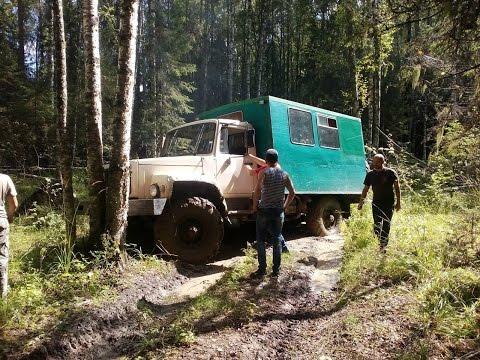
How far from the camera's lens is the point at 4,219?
4242 mm

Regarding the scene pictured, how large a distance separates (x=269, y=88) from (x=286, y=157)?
21.9m

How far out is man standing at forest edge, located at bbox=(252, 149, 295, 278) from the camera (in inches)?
221

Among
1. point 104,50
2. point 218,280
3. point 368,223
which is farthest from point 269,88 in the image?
point 218,280

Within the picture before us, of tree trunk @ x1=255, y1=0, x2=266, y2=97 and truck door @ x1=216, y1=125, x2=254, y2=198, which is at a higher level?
tree trunk @ x1=255, y1=0, x2=266, y2=97

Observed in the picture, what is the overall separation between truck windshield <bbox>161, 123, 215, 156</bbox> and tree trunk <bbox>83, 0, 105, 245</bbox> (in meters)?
Answer: 1.96

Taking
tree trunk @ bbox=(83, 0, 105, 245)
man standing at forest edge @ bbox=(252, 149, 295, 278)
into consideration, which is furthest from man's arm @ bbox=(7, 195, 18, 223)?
man standing at forest edge @ bbox=(252, 149, 295, 278)

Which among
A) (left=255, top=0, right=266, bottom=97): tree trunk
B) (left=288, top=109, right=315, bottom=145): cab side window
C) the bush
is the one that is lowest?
the bush

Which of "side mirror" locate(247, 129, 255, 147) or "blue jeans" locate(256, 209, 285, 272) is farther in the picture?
"side mirror" locate(247, 129, 255, 147)

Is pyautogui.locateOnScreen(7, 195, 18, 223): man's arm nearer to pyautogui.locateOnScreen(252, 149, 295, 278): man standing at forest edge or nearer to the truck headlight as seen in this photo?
the truck headlight

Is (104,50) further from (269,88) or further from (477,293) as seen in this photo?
(477,293)

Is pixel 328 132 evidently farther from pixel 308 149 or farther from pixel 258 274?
pixel 258 274

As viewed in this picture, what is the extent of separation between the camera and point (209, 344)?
371 centimetres

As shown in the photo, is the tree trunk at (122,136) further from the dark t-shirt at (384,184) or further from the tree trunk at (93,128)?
the dark t-shirt at (384,184)

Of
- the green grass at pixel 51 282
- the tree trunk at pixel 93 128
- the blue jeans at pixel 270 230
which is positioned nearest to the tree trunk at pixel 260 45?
the tree trunk at pixel 93 128
